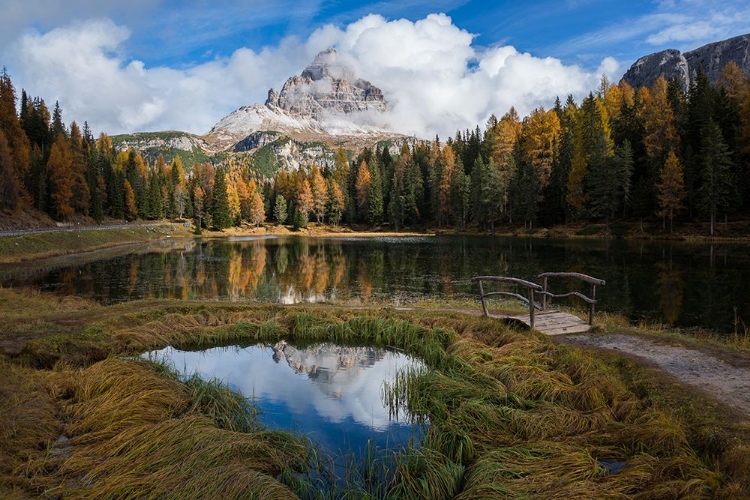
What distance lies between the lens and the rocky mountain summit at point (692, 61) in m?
161

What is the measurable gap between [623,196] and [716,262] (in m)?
32.4

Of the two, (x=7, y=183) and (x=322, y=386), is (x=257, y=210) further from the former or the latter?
(x=322, y=386)

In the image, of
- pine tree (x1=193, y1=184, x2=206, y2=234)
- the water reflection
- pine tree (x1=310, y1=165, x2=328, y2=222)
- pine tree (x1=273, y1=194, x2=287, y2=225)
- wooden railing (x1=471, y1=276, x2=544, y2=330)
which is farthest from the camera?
pine tree (x1=273, y1=194, x2=287, y2=225)

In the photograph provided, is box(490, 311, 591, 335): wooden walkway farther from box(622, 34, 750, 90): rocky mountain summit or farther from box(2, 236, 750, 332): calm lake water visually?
box(622, 34, 750, 90): rocky mountain summit

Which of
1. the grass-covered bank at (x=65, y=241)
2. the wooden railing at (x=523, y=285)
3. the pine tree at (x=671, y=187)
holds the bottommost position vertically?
the wooden railing at (x=523, y=285)

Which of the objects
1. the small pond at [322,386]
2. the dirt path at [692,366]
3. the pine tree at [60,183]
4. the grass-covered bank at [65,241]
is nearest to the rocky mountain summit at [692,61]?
the grass-covered bank at [65,241]

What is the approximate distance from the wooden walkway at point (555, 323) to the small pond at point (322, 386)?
3.70 m

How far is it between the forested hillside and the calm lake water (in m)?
13.3

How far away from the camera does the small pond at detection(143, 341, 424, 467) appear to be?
841cm

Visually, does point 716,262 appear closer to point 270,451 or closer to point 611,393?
point 611,393

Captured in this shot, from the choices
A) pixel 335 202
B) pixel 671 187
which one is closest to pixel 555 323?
pixel 671 187

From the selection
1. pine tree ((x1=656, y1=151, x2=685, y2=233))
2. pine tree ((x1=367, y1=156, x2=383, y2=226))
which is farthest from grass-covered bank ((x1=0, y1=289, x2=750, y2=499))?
pine tree ((x1=367, y1=156, x2=383, y2=226))

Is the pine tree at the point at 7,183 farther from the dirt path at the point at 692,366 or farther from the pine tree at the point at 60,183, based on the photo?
the dirt path at the point at 692,366

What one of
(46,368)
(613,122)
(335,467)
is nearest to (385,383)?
(335,467)
